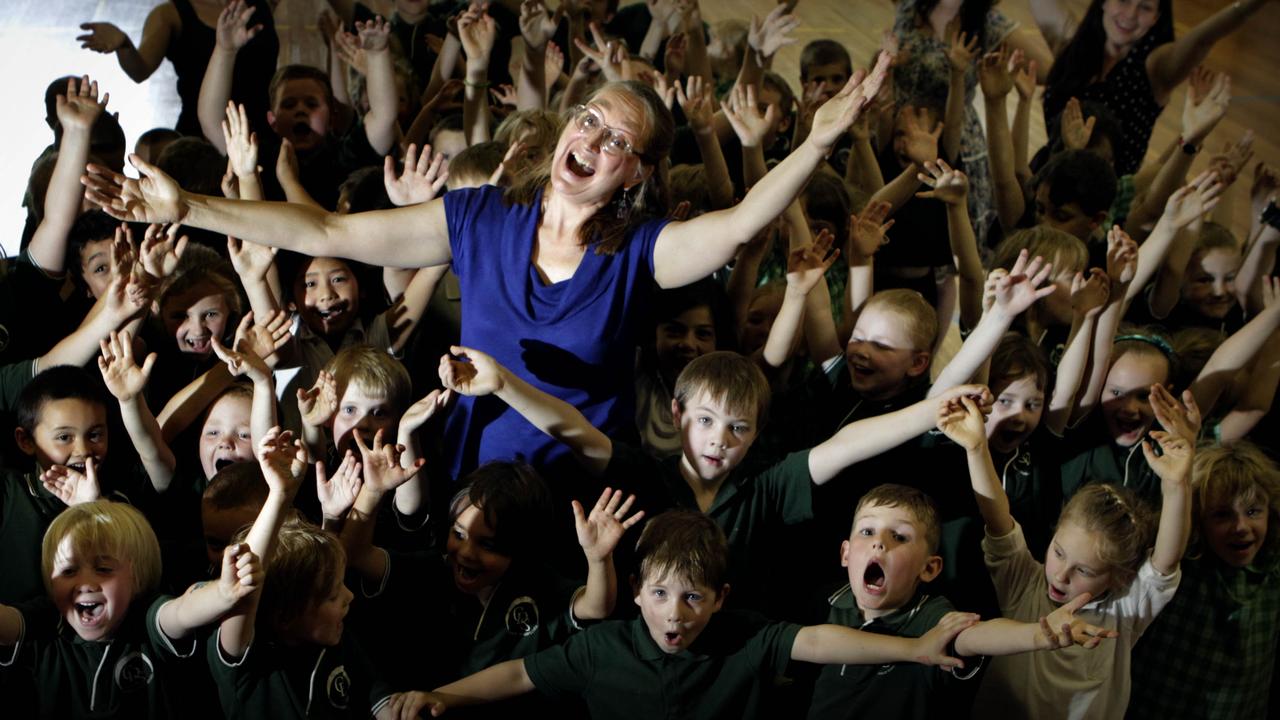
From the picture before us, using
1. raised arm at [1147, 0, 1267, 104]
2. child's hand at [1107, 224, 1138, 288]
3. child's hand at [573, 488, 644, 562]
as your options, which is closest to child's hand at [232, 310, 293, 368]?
child's hand at [573, 488, 644, 562]

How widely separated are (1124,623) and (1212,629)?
0.82ft

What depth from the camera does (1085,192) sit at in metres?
3.24

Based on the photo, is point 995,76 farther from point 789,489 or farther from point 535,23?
point 789,489

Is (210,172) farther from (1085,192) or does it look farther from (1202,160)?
(1202,160)

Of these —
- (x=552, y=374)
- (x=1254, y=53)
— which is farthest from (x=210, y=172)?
(x=1254, y=53)

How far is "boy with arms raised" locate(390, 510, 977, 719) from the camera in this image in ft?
6.51

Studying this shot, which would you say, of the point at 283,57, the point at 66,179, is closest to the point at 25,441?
the point at 66,179

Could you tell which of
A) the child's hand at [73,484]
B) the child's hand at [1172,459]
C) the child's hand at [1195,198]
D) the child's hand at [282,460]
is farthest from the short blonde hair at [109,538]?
the child's hand at [1195,198]

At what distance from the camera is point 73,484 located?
6.95 feet

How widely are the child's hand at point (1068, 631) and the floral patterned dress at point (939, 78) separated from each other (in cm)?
218

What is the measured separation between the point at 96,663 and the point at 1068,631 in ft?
4.72

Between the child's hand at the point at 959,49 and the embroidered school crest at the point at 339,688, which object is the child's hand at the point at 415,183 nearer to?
the embroidered school crest at the point at 339,688

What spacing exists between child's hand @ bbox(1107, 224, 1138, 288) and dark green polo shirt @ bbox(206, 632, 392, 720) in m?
1.68

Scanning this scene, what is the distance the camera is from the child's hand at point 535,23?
3512mm
